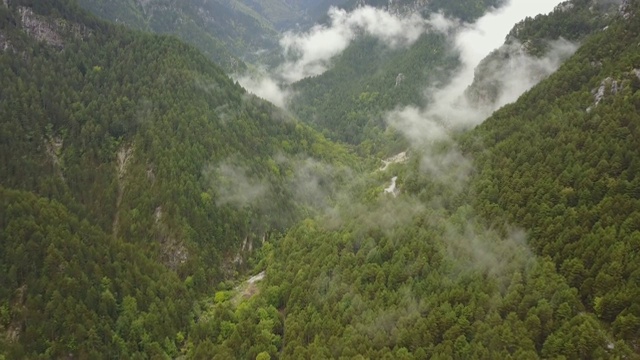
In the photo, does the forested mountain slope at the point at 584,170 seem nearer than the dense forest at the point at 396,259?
Yes

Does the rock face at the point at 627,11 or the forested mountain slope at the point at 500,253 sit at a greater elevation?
the rock face at the point at 627,11

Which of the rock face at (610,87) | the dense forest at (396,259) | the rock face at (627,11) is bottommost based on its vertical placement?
the dense forest at (396,259)

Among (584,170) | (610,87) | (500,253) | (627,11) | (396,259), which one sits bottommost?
(396,259)

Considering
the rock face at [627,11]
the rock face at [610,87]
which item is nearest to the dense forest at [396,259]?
the rock face at [610,87]

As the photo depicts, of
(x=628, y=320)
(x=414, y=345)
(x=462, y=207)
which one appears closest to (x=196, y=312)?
(x=414, y=345)

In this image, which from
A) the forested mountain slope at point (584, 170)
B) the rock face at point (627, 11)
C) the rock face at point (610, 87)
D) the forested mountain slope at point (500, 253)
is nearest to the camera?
the forested mountain slope at point (500, 253)

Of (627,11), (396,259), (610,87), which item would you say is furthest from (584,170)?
(627,11)

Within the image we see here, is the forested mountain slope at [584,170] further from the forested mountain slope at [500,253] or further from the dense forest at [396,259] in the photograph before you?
the dense forest at [396,259]

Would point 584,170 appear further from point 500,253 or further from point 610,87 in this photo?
point 610,87

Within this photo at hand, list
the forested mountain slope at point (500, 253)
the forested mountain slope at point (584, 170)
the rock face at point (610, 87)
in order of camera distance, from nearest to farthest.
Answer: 1. the forested mountain slope at point (500, 253)
2. the forested mountain slope at point (584, 170)
3. the rock face at point (610, 87)

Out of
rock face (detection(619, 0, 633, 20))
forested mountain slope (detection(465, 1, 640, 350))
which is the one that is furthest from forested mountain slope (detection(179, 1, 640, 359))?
rock face (detection(619, 0, 633, 20))

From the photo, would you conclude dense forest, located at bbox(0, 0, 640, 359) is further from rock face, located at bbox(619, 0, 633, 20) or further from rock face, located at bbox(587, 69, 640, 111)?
rock face, located at bbox(619, 0, 633, 20)

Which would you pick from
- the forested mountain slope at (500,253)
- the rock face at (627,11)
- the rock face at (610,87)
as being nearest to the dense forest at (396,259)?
the forested mountain slope at (500,253)
